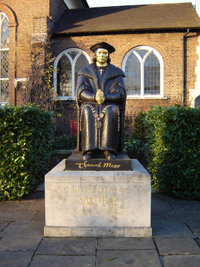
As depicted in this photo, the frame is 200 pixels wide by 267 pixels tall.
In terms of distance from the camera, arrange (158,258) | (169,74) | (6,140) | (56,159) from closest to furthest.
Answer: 1. (158,258)
2. (6,140)
3. (56,159)
4. (169,74)

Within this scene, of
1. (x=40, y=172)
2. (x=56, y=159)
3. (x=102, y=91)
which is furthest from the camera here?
(x=56, y=159)

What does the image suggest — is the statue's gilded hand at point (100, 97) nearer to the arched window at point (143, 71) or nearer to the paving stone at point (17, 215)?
the paving stone at point (17, 215)

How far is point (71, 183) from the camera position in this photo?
10.6 feet

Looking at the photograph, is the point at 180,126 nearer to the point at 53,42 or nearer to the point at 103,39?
the point at 103,39

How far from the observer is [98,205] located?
10.6 ft

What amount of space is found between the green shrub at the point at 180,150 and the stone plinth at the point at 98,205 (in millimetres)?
2174

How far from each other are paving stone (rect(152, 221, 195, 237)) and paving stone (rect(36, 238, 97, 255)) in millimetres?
1001

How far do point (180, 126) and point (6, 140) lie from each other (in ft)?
12.6

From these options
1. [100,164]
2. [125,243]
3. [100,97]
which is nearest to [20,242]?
[125,243]

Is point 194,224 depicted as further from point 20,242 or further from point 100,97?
point 20,242

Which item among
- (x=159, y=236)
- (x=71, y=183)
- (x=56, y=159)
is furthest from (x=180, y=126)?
(x=56, y=159)

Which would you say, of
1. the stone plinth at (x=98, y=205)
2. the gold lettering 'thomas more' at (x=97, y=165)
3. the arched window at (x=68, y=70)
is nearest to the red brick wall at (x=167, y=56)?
the arched window at (x=68, y=70)

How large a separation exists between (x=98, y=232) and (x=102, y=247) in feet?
1.01

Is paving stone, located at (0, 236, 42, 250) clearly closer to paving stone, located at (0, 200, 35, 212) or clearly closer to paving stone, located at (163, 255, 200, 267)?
paving stone, located at (0, 200, 35, 212)
